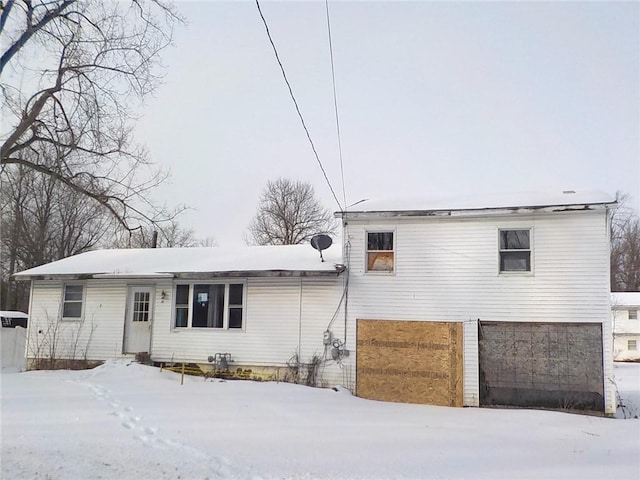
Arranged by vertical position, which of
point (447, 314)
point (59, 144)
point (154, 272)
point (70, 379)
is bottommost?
point (70, 379)

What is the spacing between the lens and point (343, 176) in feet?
49.7

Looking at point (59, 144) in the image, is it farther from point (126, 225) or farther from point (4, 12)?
point (4, 12)

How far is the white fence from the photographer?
18.8 meters

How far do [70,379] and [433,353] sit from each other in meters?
9.07

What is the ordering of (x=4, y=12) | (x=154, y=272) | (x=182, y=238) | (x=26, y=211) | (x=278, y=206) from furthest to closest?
(x=182, y=238)
(x=278, y=206)
(x=26, y=211)
(x=154, y=272)
(x=4, y=12)

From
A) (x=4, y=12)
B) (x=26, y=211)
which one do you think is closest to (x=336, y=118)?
(x=4, y=12)

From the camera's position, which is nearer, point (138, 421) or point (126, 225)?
point (138, 421)

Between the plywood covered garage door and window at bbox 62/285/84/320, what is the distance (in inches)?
462

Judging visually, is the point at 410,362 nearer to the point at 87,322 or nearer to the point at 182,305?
the point at 182,305

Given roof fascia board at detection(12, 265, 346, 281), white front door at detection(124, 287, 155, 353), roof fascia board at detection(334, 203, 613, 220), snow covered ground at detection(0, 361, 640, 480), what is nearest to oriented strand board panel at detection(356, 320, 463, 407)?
snow covered ground at detection(0, 361, 640, 480)

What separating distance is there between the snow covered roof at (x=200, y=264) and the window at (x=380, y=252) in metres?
0.86

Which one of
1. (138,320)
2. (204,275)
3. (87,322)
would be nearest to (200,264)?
(204,275)

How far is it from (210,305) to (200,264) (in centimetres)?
133

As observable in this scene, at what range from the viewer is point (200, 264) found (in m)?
15.4
